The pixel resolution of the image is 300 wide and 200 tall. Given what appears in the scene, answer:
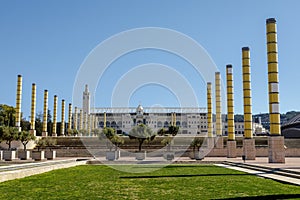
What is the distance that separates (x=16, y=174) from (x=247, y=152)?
16939mm

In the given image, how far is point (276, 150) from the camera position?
21.0 m

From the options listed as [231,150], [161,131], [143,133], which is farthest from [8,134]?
[161,131]

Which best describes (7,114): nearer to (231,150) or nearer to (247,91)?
(231,150)

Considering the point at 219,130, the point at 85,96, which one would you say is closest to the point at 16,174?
the point at 219,130

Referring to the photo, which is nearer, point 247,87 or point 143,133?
point 247,87

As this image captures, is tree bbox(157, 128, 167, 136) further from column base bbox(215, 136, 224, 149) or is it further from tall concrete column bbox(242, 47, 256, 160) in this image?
tall concrete column bbox(242, 47, 256, 160)

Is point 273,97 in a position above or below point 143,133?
above

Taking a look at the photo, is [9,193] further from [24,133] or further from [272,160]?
[24,133]

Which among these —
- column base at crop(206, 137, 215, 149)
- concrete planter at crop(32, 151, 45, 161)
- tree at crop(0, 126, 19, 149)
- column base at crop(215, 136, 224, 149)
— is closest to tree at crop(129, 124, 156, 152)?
concrete planter at crop(32, 151, 45, 161)

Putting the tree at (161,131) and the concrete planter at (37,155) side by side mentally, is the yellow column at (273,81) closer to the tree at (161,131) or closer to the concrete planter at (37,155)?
the concrete planter at (37,155)

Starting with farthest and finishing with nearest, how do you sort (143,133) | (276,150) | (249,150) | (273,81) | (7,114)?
(7,114) < (143,133) < (249,150) < (273,81) < (276,150)

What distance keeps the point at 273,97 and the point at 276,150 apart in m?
3.13

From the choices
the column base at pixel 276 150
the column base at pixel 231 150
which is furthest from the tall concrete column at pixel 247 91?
the column base at pixel 276 150

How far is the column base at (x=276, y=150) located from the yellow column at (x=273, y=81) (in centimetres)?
40
